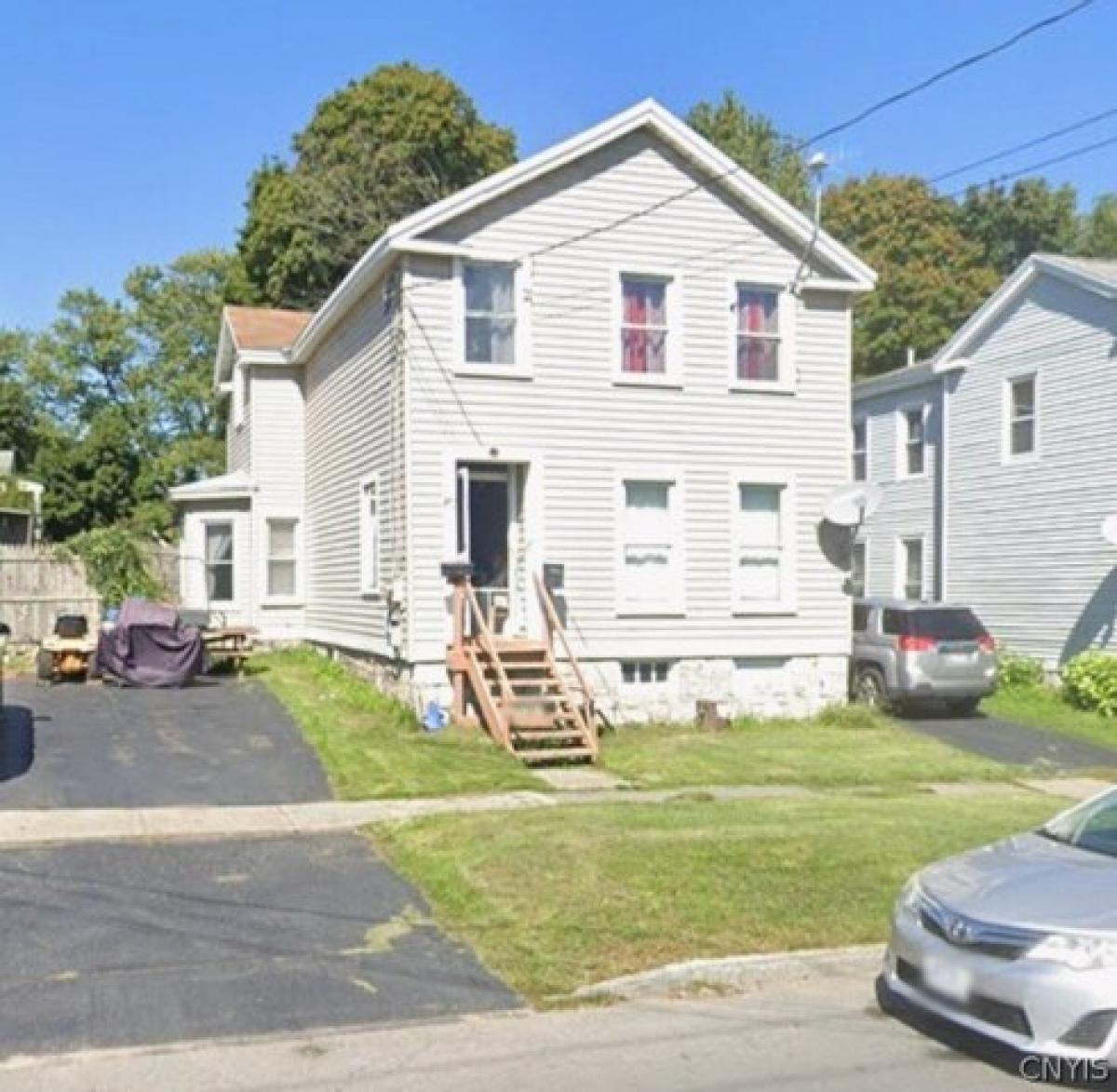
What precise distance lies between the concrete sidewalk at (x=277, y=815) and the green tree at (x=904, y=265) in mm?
38555

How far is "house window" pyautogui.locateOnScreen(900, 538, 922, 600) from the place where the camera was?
1100 inches

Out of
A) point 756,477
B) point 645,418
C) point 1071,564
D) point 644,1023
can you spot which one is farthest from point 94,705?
point 1071,564

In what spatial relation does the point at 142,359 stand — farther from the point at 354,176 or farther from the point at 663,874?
the point at 663,874

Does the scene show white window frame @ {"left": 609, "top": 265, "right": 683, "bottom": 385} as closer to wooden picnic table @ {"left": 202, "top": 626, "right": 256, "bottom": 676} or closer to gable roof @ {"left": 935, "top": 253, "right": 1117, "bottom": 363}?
wooden picnic table @ {"left": 202, "top": 626, "right": 256, "bottom": 676}

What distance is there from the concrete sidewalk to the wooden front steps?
2230mm

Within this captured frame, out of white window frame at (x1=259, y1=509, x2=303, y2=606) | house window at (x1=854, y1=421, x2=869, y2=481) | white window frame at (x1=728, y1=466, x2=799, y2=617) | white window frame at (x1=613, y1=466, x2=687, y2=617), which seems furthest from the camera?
house window at (x1=854, y1=421, x2=869, y2=481)

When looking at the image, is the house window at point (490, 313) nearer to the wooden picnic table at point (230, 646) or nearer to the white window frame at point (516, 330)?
the white window frame at point (516, 330)

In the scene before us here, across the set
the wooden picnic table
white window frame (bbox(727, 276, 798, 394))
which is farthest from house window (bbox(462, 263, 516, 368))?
the wooden picnic table

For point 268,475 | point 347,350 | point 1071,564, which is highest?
point 347,350

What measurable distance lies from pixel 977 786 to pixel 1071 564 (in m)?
10.2

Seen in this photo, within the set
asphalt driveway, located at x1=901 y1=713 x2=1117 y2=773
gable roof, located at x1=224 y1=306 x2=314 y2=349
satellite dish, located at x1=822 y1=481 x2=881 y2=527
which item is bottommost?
asphalt driveway, located at x1=901 y1=713 x2=1117 y2=773

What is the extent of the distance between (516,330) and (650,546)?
3514mm

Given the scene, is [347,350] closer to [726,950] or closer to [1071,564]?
[1071,564]

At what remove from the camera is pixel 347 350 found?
20.5 metres
